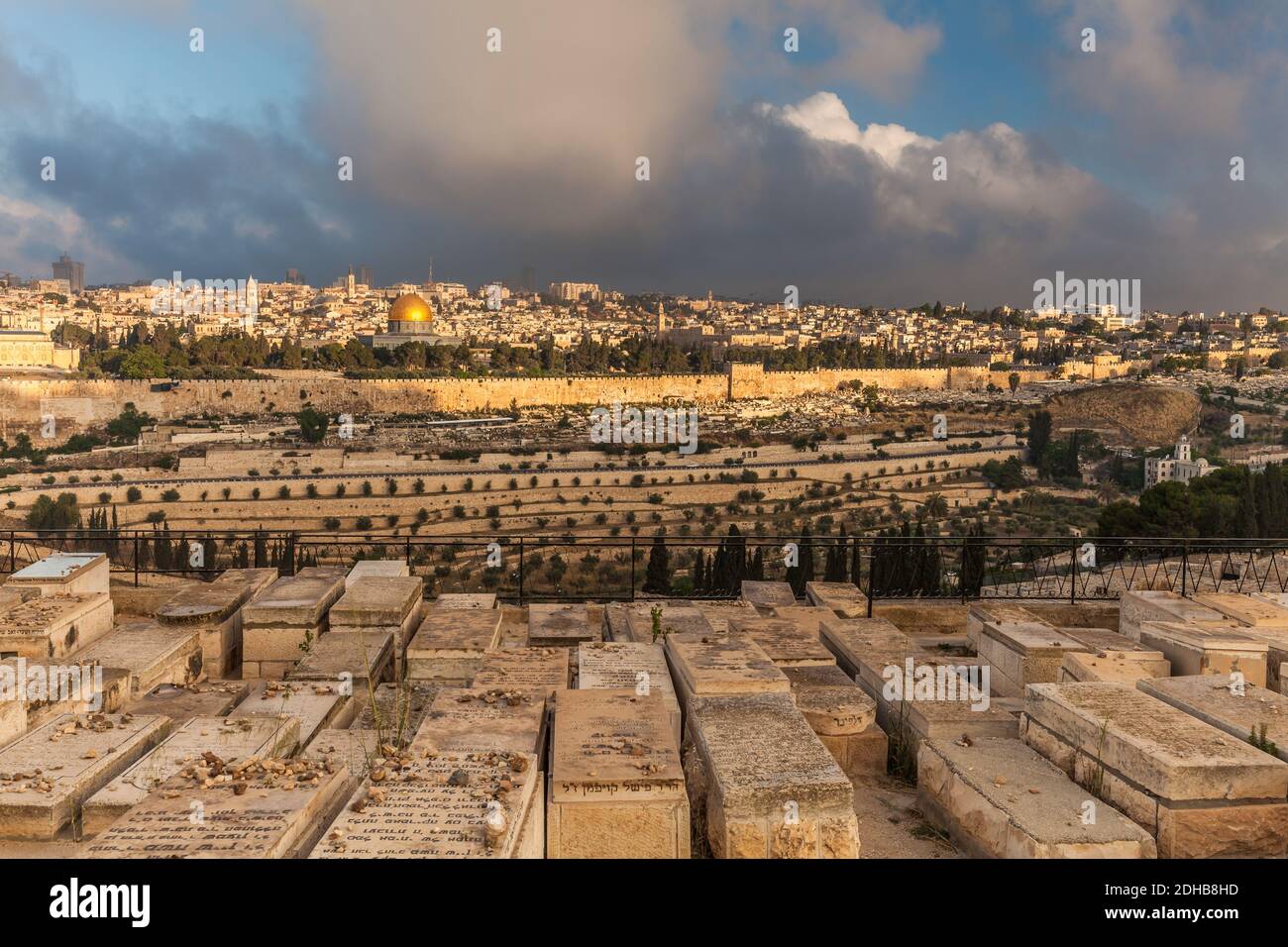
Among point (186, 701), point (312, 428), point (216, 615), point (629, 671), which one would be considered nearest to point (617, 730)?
point (629, 671)

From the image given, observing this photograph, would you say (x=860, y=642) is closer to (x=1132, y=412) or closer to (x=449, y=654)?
(x=449, y=654)

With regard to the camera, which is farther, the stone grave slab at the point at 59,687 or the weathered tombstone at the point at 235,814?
the stone grave slab at the point at 59,687

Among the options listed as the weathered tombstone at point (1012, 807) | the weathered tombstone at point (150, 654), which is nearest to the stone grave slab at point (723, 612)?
the weathered tombstone at point (1012, 807)

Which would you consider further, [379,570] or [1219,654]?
[379,570]

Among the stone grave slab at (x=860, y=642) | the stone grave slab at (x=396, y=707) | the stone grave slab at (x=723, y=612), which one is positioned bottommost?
the stone grave slab at (x=396, y=707)

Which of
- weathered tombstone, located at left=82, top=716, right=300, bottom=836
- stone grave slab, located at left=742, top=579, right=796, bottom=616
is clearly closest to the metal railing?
stone grave slab, located at left=742, top=579, right=796, bottom=616

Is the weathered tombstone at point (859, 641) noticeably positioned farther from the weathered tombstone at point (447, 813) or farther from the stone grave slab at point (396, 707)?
the weathered tombstone at point (447, 813)
